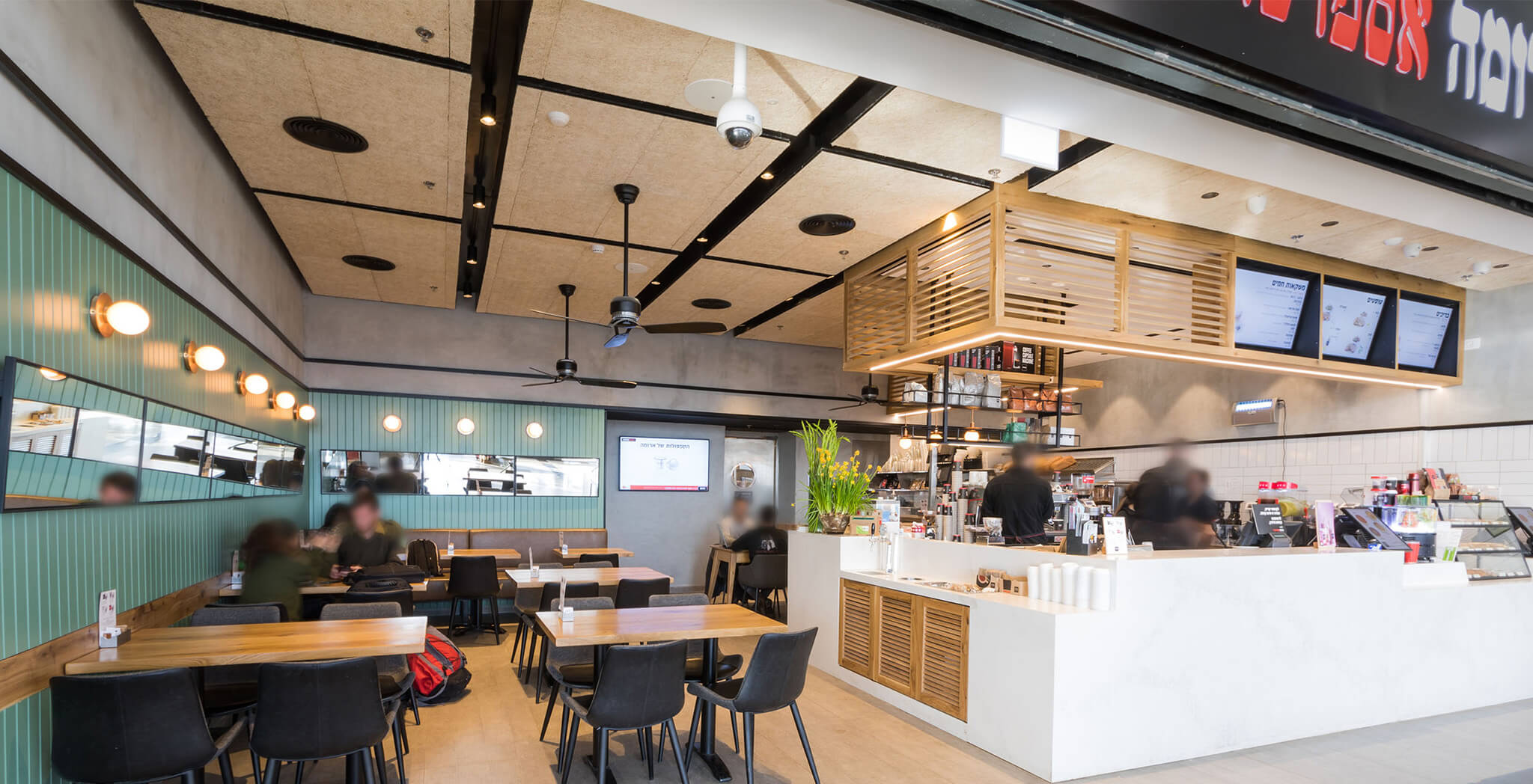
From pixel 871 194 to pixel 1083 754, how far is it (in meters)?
3.62

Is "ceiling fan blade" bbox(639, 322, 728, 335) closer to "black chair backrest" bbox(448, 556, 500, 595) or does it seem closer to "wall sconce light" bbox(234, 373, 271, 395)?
"black chair backrest" bbox(448, 556, 500, 595)

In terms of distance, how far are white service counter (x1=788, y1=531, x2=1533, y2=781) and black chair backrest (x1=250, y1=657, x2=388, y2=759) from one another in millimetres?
3231

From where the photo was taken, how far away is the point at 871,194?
541 centimetres

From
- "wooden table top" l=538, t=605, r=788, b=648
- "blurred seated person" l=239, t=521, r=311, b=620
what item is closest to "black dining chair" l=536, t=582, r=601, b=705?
"wooden table top" l=538, t=605, r=788, b=648

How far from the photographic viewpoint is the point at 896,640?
5.54 metres

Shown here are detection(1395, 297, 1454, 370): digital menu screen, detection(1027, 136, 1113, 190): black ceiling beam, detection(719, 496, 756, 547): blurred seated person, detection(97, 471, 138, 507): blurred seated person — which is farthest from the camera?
detection(719, 496, 756, 547): blurred seated person

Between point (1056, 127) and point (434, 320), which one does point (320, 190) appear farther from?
point (1056, 127)

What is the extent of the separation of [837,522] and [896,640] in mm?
1281

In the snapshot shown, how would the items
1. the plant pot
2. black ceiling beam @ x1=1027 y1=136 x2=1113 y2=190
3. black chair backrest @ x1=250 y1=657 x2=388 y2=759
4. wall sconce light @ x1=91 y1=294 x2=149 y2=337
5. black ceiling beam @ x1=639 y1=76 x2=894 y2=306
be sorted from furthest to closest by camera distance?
the plant pot < black ceiling beam @ x1=1027 y1=136 x2=1113 y2=190 < black ceiling beam @ x1=639 y1=76 x2=894 y2=306 < wall sconce light @ x1=91 y1=294 x2=149 y2=337 < black chair backrest @ x1=250 y1=657 x2=388 y2=759

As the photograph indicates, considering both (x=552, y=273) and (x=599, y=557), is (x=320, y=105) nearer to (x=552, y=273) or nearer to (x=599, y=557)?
(x=552, y=273)

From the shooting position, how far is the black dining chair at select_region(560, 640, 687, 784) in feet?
11.8

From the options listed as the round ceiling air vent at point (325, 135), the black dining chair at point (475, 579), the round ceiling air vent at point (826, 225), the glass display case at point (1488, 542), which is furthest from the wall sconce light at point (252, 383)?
the glass display case at point (1488, 542)

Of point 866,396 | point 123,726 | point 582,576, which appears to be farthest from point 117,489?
point 866,396

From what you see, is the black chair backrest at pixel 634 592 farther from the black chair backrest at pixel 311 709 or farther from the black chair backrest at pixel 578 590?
the black chair backrest at pixel 311 709
